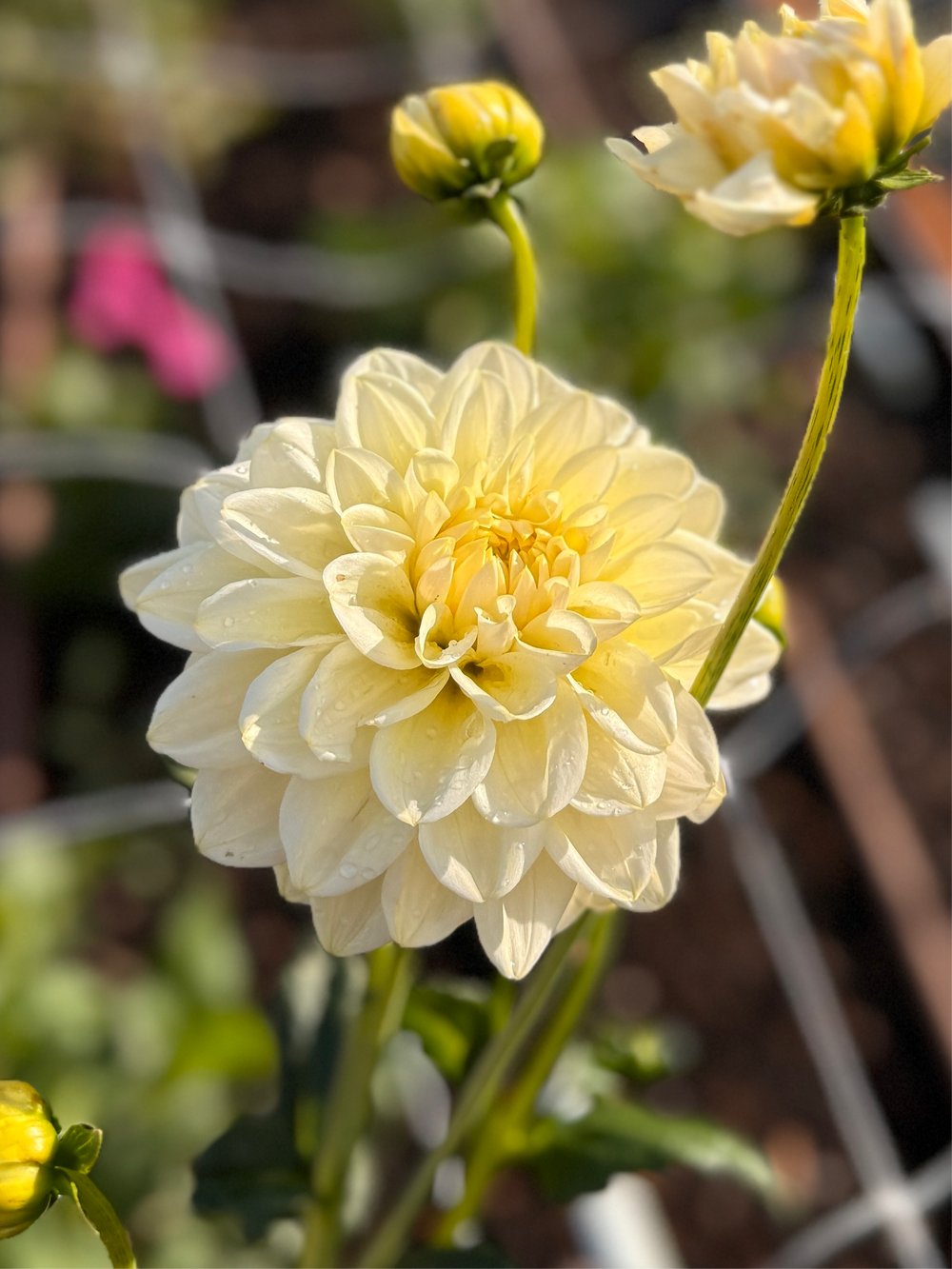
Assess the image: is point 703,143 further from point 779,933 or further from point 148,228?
point 148,228

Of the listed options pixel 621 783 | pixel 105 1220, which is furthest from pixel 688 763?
pixel 105 1220

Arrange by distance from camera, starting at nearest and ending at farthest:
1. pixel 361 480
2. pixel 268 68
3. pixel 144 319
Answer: pixel 361 480
pixel 144 319
pixel 268 68

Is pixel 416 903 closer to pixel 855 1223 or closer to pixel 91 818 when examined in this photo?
pixel 855 1223

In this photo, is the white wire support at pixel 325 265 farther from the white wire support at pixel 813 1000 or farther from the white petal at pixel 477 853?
the white petal at pixel 477 853

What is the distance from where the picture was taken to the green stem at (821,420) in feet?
0.97

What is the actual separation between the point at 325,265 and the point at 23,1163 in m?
1.47

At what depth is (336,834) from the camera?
1.18 feet

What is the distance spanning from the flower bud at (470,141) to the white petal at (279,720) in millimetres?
208

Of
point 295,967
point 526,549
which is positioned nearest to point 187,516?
point 526,549

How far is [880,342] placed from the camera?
1563mm

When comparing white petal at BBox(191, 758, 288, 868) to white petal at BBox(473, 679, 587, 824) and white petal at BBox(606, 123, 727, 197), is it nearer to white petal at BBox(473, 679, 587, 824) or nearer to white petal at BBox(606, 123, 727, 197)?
white petal at BBox(473, 679, 587, 824)

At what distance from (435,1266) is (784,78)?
50 centimetres

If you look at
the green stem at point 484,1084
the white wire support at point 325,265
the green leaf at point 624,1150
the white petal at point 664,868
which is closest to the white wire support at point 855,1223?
the green leaf at point 624,1150

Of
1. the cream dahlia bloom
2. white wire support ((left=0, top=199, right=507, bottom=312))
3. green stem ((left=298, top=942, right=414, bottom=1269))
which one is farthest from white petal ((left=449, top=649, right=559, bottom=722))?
white wire support ((left=0, top=199, right=507, bottom=312))
